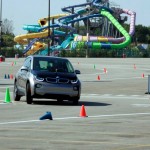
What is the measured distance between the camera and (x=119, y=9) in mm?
120812

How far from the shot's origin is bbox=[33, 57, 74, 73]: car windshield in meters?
23.7

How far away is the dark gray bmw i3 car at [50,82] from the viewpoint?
22781mm

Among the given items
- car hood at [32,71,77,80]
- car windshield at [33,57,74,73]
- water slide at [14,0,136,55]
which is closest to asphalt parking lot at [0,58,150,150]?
car hood at [32,71,77,80]

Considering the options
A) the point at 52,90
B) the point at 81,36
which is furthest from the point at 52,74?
the point at 81,36

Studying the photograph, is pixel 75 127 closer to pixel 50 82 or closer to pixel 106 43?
pixel 50 82

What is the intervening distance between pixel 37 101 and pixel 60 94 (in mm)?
2328

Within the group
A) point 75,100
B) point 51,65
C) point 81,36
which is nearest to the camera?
point 75,100

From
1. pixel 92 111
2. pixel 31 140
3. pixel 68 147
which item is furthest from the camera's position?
pixel 92 111

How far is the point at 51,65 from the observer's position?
78.2ft

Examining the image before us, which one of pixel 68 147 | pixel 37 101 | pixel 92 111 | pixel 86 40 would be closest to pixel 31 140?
pixel 68 147

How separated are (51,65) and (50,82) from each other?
1.09m

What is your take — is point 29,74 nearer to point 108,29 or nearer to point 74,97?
point 74,97

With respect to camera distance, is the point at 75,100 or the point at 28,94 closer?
the point at 28,94

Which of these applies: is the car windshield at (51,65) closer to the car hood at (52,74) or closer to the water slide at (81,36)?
the car hood at (52,74)
